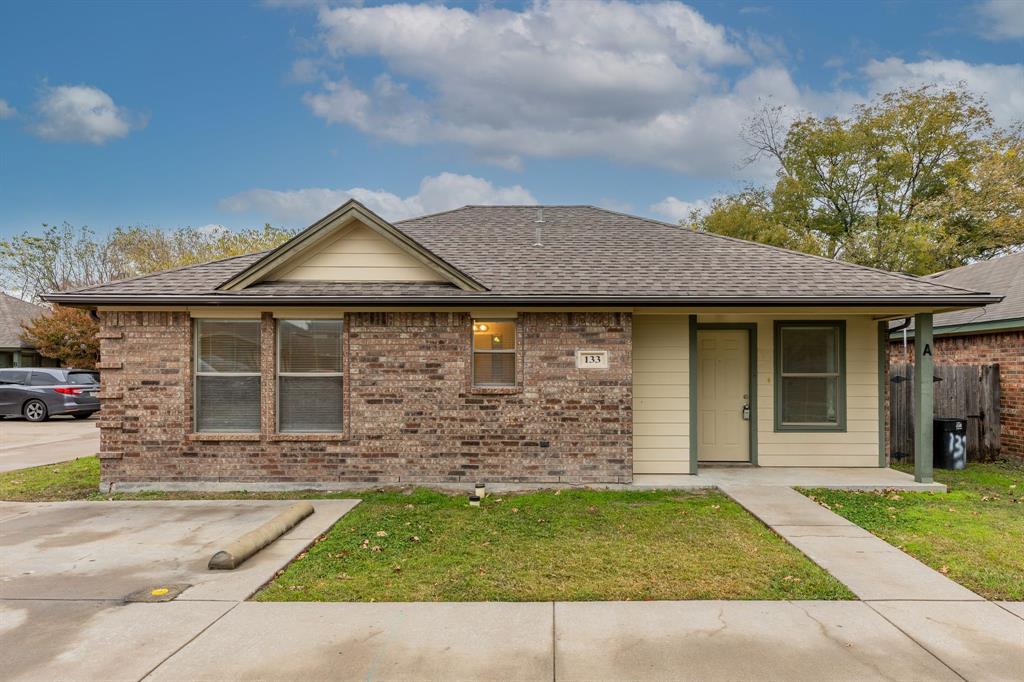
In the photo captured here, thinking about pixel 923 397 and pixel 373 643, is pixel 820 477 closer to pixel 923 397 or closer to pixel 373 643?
pixel 923 397

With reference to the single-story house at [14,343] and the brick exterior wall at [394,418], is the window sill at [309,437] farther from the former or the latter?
the single-story house at [14,343]

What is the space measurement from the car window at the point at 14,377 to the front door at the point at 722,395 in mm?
20053

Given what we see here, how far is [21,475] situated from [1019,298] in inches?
728

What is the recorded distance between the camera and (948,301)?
23.7 feet

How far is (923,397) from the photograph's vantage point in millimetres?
7543

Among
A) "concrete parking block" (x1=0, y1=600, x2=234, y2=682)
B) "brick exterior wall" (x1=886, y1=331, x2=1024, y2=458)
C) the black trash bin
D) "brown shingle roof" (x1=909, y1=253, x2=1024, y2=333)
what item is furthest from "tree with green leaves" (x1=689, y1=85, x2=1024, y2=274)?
"concrete parking block" (x1=0, y1=600, x2=234, y2=682)

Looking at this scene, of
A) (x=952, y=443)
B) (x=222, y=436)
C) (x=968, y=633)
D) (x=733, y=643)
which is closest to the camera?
(x=733, y=643)

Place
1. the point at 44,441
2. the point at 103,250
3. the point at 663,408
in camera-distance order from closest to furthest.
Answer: the point at 663,408 → the point at 44,441 → the point at 103,250

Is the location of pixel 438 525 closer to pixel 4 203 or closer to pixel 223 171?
pixel 223 171

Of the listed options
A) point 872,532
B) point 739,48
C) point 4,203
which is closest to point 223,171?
point 4,203

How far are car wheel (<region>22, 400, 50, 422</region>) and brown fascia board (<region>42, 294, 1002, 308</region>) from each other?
1274 cm

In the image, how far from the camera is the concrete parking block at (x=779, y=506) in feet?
19.4

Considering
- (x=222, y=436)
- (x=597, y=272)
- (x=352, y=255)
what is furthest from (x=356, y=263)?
(x=597, y=272)

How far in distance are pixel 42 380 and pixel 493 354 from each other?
17.0m
